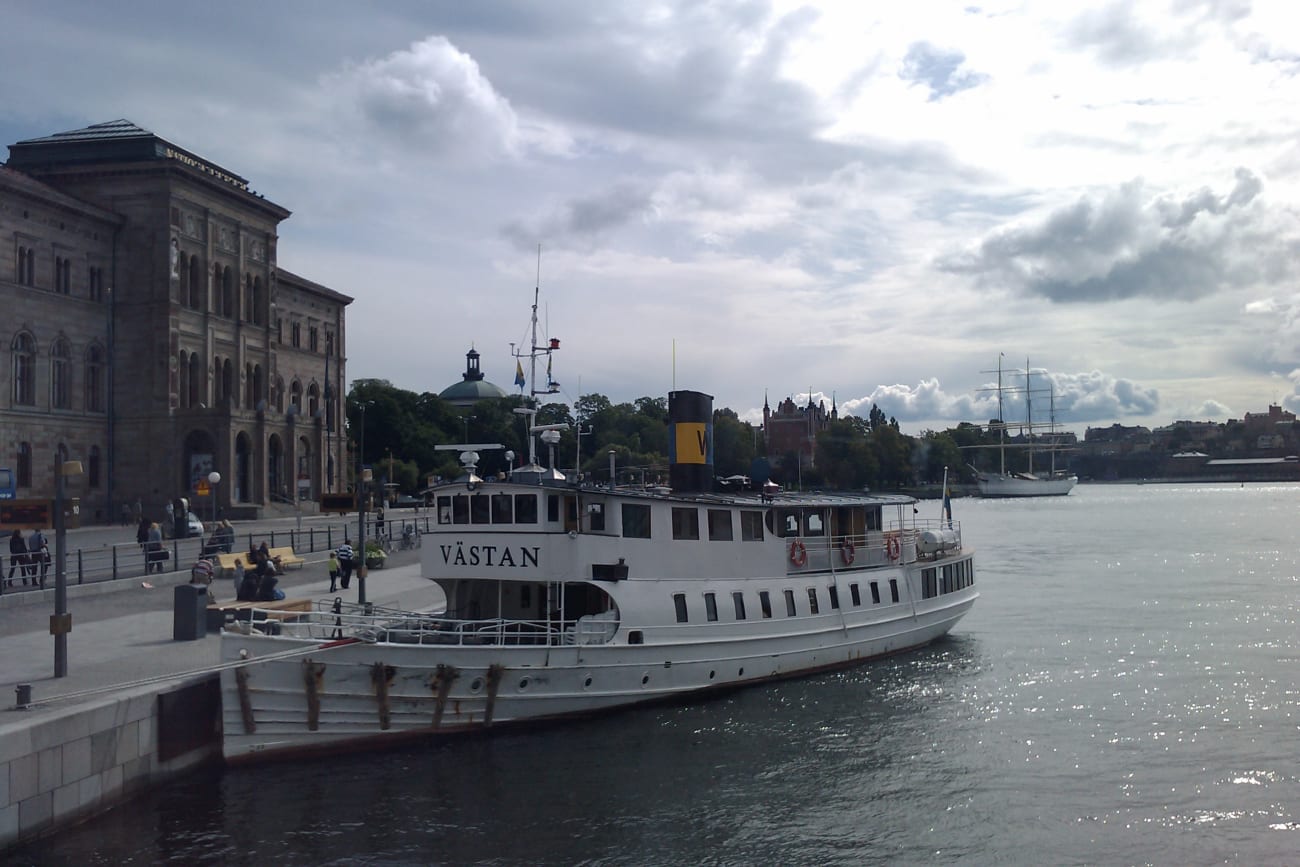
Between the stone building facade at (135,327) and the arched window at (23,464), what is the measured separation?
7cm

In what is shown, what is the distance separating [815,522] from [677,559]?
6.33 metres

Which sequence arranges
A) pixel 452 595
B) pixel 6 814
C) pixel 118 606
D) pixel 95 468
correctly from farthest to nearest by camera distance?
pixel 95 468 < pixel 118 606 < pixel 452 595 < pixel 6 814

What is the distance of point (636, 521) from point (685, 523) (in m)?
1.62

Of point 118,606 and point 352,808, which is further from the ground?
point 118,606

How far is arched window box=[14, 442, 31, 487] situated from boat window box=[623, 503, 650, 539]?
4896 centimetres

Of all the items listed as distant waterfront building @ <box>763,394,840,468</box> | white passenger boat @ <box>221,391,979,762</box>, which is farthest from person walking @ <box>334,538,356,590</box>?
distant waterfront building @ <box>763,394,840,468</box>

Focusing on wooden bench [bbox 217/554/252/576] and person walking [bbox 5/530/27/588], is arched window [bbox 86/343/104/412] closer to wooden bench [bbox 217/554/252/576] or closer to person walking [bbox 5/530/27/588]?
wooden bench [bbox 217/554/252/576]

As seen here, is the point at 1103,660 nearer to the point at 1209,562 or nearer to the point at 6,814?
the point at 6,814

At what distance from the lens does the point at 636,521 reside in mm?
23922

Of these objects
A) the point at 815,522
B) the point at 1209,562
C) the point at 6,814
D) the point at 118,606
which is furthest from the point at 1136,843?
the point at 1209,562

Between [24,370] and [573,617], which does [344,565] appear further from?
[24,370]

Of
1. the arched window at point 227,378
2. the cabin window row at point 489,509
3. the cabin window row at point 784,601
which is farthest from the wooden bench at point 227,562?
the arched window at point 227,378

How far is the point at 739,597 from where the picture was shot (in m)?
25.7

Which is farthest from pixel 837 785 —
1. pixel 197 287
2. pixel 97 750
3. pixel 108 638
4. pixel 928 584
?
pixel 197 287
